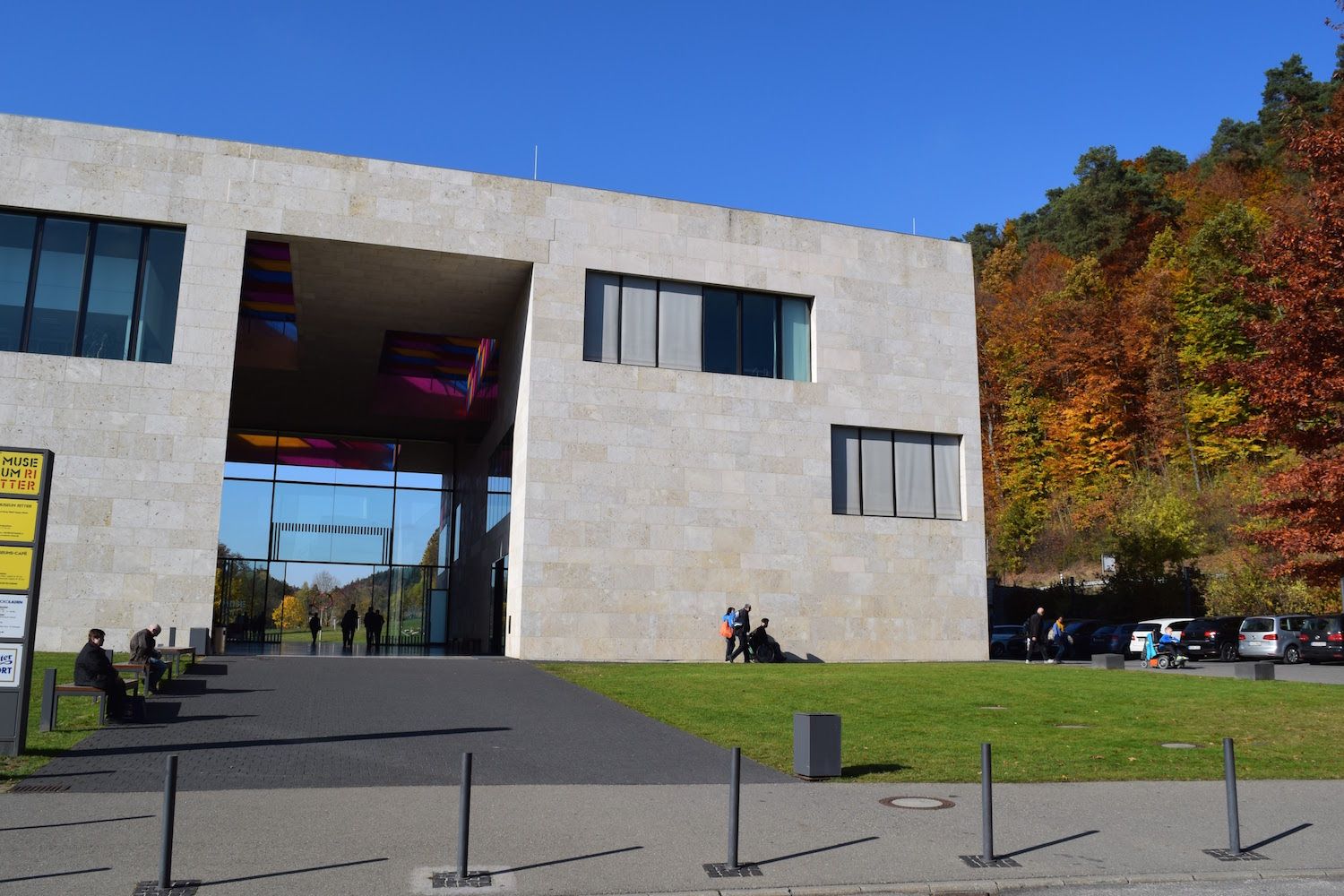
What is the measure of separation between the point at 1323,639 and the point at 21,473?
38.3 meters

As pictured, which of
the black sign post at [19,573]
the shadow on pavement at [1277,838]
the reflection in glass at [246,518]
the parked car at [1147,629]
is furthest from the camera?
the reflection in glass at [246,518]

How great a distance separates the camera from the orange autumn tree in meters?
26.0

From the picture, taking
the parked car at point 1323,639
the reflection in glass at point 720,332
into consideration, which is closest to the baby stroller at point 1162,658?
the parked car at point 1323,639

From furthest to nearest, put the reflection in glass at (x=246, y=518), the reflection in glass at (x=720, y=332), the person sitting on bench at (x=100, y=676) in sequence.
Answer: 1. the reflection in glass at (x=246, y=518)
2. the reflection in glass at (x=720, y=332)
3. the person sitting on bench at (x=100, y=676)

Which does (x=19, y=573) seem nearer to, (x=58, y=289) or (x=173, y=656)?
(x=173, y=656)

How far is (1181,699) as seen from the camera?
2058cm

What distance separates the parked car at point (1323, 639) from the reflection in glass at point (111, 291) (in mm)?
37486

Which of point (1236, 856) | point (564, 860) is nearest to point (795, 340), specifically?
point (1236, 856)

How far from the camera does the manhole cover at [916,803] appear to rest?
10.9 m

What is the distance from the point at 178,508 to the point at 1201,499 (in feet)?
163

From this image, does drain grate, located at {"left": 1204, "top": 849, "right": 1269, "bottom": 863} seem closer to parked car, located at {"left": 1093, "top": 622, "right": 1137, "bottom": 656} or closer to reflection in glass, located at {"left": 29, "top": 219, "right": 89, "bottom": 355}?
reflection in glass, located at {"left": 29, "top": 219, "right": 89, "bottom": 355}

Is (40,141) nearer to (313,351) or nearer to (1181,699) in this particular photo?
(313,351)

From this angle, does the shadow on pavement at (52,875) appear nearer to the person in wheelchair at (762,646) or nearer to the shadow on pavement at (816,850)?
the shadow on pavement at (816,850)

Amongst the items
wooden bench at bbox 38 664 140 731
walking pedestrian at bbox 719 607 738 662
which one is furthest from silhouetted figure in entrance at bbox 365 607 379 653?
wooden bench at bbox 38 664 140 731
